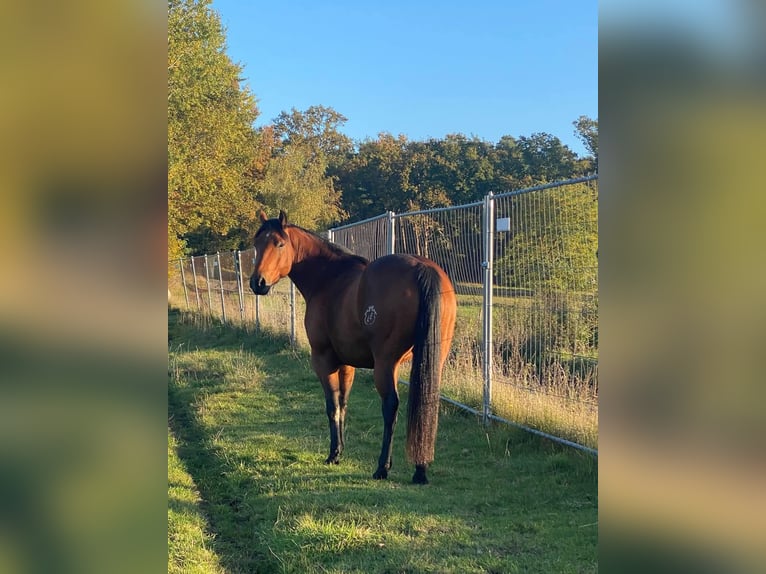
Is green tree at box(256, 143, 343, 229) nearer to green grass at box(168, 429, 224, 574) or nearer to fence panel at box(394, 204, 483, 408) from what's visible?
fence panel at box(394, 204, 483, 408)

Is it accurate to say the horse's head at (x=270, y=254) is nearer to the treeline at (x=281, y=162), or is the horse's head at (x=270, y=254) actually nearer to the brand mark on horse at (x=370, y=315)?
the brand mark on horse at (x=370, y=315)

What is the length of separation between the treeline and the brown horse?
14.9 feet

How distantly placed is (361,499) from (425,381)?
91 cm

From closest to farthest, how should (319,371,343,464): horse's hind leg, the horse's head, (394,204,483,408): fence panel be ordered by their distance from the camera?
(319,371,343,464): horse's hind leg < the horse's head < (394,204,483,408): fence panel

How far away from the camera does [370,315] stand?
451 centimetres

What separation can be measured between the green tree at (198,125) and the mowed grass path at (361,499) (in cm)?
1280

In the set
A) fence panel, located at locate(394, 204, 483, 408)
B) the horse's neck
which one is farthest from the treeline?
the horse's neck

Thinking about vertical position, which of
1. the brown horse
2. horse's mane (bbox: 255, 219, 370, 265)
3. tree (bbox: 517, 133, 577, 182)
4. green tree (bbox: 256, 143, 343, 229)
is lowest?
the brown horse

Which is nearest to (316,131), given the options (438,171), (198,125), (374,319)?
(438,171)

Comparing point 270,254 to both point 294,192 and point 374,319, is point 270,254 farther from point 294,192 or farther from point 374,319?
point 294,192

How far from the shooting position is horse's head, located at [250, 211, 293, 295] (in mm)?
5008
